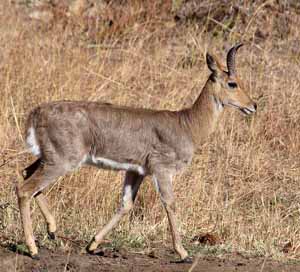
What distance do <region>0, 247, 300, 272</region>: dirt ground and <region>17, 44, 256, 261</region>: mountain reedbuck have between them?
0.14 m

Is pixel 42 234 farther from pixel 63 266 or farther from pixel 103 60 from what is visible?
pixel 103 60

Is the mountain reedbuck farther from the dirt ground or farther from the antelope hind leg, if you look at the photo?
the dirt ground

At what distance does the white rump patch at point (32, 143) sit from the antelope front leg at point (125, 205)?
2.84 ft

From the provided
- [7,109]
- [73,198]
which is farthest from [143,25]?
[73,198]

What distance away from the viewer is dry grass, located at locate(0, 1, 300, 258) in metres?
8.76

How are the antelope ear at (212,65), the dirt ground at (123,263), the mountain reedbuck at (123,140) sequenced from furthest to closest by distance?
the antelope ear at (212,65) → the mountain reedbuck at (123,140) → the dirt ground at (123,263)

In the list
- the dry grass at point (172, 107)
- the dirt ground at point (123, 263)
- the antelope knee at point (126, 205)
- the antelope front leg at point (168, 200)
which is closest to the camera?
the dirt ground at point (123, 263)

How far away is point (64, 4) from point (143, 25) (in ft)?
4.22

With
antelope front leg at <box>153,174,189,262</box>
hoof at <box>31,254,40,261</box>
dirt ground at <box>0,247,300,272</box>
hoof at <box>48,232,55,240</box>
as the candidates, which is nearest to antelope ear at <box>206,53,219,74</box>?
antelope front leg at <box>153,174,189,262</box>

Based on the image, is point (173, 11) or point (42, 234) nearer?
point (42, 234)

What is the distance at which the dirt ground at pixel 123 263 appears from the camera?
7.21 m

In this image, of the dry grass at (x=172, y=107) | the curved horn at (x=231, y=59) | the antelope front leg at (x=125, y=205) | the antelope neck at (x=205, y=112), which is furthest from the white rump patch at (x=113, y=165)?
the curved horn at (x=231, y=59)

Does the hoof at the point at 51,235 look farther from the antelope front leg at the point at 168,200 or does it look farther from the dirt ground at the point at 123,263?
the antelope front leg at the point at 168,200

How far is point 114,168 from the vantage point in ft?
25.8
